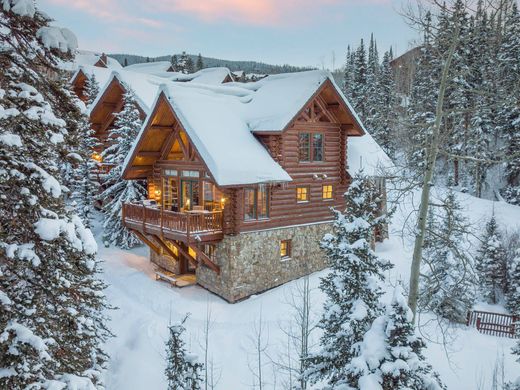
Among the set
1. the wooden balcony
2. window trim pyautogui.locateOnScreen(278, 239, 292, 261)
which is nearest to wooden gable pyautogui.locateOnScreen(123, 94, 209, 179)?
the wooden balcony

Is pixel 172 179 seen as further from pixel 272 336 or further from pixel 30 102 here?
pixel 30 102

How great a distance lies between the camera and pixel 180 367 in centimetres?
1159

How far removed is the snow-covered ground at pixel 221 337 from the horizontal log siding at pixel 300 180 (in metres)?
3.34

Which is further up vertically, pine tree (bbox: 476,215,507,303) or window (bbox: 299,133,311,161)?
window (bbox: 299,133,311,161)

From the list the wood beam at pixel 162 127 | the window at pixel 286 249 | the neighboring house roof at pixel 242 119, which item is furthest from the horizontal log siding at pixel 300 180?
the wood beam at pixel 162 127

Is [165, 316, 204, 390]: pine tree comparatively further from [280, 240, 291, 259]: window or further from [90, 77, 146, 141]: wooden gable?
[90, 77, 146, 141]: wooden gable

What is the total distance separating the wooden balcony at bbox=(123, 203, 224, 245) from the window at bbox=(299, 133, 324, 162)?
6146 millimetres

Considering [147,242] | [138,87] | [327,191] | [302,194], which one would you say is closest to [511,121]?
[327,191]

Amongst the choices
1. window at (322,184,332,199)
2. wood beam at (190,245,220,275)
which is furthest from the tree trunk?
window at (322,184,332,199)

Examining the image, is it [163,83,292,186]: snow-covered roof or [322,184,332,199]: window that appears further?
[322,184,332,199]: window

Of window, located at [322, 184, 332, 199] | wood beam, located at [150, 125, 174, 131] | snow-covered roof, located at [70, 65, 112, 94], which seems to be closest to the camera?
wood beam, located at [150, 125, 174, 131]

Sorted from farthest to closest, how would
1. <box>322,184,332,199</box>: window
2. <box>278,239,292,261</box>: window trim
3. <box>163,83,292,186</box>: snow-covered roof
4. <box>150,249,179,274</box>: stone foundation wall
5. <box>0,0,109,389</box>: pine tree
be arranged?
<box>322,184,332,199</box>: window, <box>150,249,179,274</box>: stone foundation wall, <box>278,239,292,261</box>: window trim, <box>163,83,292,186</box>: snow-covered roof, <box>0,0,109,389</box>: pine tree

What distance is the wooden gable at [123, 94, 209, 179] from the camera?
20172mm

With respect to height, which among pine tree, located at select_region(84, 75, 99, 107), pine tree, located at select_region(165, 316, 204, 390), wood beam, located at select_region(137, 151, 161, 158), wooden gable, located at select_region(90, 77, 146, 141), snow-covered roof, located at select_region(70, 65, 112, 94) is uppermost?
snow-covered roof, located at select_region(70, 65, 112, 94)
